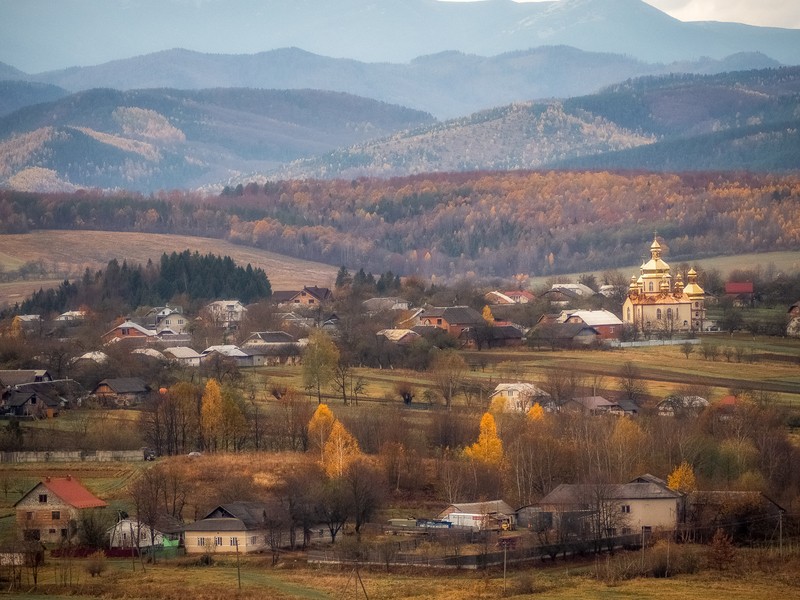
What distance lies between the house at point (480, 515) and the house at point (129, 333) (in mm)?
42817

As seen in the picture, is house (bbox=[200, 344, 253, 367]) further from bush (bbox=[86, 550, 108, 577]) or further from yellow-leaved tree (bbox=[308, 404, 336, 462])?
bush (bbox=[86, 550, 108, 577])

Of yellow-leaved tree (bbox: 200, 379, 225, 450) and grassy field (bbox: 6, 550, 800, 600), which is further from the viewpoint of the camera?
yellow-leaved tree (bbox: 200, 379, 225, 450)

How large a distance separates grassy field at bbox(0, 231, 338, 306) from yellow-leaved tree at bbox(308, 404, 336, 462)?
71.4 meters

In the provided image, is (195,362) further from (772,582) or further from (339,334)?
(772,582)

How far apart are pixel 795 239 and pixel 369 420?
91.5 metres

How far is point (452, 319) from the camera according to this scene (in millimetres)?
94375

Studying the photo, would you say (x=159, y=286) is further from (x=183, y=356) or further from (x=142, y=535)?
(x=142, y=535)

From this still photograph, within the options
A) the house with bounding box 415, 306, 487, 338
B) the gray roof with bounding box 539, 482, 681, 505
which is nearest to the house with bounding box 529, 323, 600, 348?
the house with bounding box 415, 306, 487, 338

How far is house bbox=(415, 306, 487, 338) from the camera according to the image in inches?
3654

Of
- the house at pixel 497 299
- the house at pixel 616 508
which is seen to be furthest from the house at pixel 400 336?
the house at pixel 616 508

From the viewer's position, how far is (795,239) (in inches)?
5832

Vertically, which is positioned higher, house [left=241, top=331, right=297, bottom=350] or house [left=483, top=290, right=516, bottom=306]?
house [left=483, top=290, right=516, bottom=306]

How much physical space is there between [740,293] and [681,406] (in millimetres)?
42898

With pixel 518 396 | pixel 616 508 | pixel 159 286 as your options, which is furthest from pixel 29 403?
pixel 159 286
